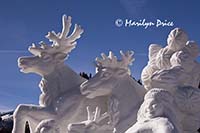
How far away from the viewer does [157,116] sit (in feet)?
12.7

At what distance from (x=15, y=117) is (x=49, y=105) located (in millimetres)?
428

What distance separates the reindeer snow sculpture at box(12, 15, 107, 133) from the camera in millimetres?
5242

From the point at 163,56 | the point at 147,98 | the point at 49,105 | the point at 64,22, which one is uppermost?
the point at 64,22

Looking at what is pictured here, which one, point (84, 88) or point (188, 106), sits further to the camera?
point (84, 88)

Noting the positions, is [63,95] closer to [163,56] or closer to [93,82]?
[93,82]

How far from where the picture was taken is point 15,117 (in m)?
5.27

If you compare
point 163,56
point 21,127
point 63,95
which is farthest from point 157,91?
point 21,127

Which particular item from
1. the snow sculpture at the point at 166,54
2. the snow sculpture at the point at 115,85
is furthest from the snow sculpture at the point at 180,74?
the snow sculpture at the point at 115,85

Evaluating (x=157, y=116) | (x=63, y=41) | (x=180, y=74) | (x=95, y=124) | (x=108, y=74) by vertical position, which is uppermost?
(x=63, y=41)

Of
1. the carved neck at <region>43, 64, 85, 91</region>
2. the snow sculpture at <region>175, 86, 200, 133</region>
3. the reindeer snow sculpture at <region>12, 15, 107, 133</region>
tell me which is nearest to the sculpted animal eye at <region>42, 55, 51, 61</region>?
the reindeer snow sculpture at <region>12, 15, 107, 133</region>

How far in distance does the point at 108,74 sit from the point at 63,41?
0.79 meters

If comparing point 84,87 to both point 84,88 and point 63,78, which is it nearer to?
point 84,88

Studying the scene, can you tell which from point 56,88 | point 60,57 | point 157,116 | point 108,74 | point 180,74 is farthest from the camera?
point 60,57

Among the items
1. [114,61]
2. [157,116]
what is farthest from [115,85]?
[157,116]
